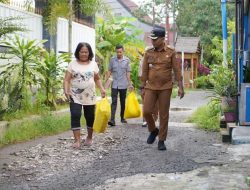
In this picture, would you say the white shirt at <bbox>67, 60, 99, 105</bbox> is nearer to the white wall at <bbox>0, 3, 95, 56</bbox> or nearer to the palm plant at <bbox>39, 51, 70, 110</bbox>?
the white wall at <bbox>0, 3, 95, 56</bbox>

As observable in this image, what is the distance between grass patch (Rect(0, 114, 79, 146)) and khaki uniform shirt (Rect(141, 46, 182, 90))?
2.62 meters

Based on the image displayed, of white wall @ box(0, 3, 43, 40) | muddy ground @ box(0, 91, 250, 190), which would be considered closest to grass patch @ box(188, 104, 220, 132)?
muddy ground @ box(0, 91, 250, 190)

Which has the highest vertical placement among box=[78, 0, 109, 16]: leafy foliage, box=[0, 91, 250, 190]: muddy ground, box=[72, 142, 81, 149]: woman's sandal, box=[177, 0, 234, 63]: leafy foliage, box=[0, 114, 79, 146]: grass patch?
box=[177, 0, 234, 63]: leafy foliage

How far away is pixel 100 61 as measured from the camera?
2309cm

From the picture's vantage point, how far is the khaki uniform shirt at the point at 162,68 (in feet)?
23.0

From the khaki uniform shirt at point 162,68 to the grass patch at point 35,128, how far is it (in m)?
2.62

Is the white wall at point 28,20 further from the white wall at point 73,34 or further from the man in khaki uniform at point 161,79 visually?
the man in khaki uniform at point 161,79

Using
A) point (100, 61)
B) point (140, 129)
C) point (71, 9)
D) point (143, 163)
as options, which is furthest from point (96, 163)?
point (100, 61)

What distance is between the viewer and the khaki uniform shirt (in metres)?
7.01

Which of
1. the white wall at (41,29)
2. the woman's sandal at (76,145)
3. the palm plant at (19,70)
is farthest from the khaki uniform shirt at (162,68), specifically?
the white wall at (41,29)

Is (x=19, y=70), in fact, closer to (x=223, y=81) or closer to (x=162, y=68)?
(x=162, y=68)

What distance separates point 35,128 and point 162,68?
3.07m

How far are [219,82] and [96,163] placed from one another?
420 cm

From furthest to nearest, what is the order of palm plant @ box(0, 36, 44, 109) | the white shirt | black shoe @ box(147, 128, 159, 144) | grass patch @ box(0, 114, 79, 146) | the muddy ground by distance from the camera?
palm plant @ box(0, 36, 44, 109) < grass patch @ box(0, 114, 79, 146) < black shoe @ box(147, 128, 159, 144) < the white shirt < the muddy ground
